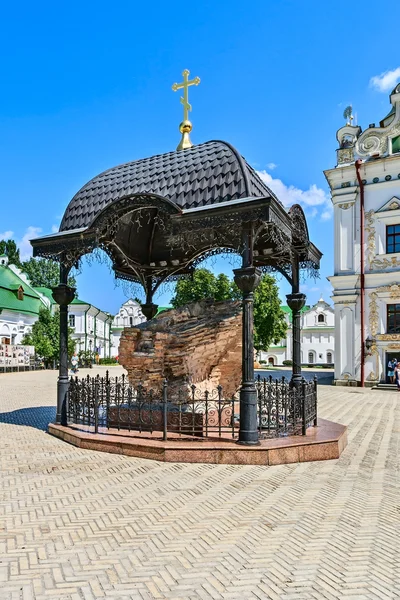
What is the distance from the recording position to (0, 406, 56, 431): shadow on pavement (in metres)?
11.3

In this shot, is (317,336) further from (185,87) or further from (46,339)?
(185,87)

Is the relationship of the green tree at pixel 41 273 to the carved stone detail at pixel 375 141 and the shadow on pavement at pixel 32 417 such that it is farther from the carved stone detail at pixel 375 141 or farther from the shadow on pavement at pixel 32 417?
the shadow on pavement at pixel 32 417

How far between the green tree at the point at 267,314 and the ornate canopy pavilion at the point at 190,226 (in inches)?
1359

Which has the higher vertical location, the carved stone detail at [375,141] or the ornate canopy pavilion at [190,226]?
the carved stone detail at [375,141]

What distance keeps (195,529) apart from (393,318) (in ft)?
73.6

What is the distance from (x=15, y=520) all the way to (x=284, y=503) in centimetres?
294

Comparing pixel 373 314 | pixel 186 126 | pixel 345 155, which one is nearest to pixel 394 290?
pixel 373 314

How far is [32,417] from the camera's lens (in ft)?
40.7

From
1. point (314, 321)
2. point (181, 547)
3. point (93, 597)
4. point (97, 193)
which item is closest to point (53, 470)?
point (181, 547)

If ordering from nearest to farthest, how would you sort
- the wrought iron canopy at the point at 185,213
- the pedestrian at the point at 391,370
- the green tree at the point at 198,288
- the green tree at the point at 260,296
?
the wrought iron canopy at the point at 185,213
the pedestrian at the point at 391,370
the green tree at the point at 198,288
the green tree at the point at 260,296

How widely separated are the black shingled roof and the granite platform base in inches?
155

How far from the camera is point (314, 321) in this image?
67812 millimetres

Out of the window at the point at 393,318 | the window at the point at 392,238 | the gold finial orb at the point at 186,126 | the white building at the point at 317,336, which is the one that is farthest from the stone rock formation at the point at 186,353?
the white building at the point at 317,336

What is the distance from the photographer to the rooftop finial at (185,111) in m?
10.1
